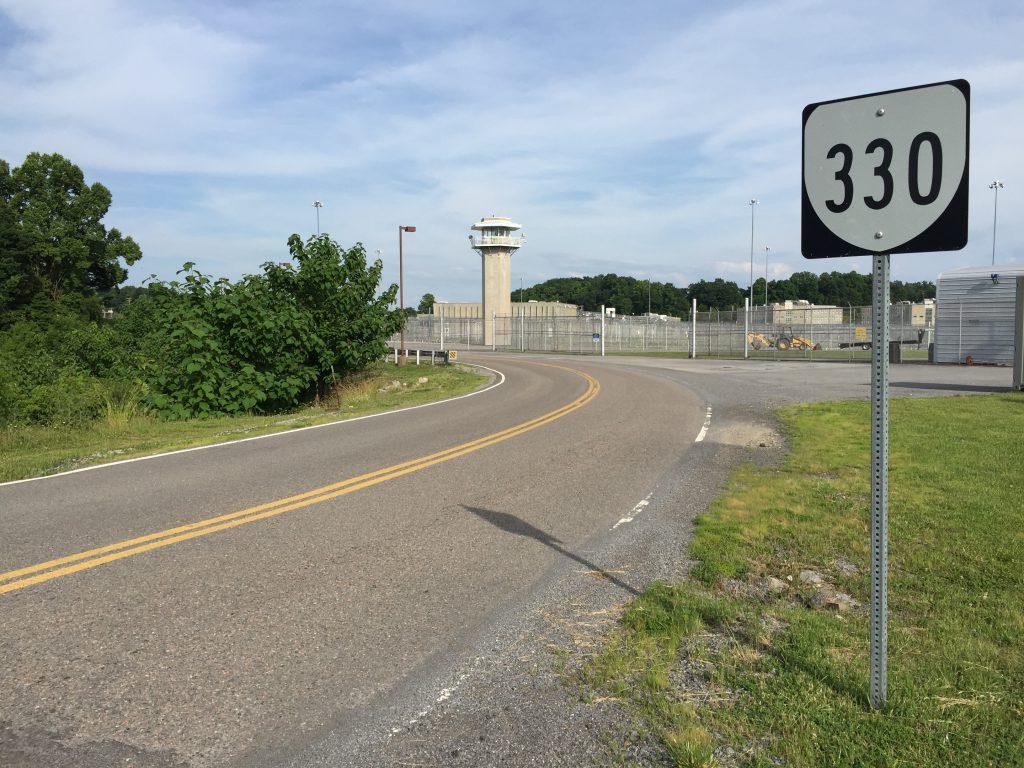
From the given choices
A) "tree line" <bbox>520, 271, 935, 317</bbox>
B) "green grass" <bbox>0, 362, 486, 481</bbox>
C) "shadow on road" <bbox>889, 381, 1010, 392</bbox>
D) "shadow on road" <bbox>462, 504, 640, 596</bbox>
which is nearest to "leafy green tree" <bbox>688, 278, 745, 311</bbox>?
"tree line" <bbox>520, 271, 935, 317</bbox>

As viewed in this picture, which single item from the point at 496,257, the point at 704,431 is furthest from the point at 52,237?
the point at 704,431

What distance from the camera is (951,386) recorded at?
2208cm

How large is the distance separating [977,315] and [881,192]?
37204mm

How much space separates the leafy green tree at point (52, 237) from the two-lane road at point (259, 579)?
163 ft

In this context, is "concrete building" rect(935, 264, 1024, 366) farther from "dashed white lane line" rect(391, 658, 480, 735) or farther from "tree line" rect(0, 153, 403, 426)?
"dashed white lane line" rect(391, 658, 480, 735)

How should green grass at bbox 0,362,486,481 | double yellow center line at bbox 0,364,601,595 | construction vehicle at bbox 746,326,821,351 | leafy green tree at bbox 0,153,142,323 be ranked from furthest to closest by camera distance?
construction vehicle at bbox 746,326,821,351
leafy green tree at bbox 0,153,142,323
green grass at bbox 0,362,486,481
double yellow center line at bbox 0,364,601,595

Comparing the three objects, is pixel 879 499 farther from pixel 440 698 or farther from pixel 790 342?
pixel 790 342

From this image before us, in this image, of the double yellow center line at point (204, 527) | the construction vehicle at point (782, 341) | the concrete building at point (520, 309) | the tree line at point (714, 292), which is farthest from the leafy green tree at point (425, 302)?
the double yellow center line at point (204, 527)

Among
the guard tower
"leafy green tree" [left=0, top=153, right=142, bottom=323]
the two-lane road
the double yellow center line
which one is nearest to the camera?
the two-lane road

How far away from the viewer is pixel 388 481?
8883mm

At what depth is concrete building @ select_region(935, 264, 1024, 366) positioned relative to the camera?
3350 cm

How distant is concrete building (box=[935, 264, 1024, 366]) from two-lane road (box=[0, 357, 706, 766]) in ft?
99.4

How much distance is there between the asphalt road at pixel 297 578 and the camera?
11.2 ft

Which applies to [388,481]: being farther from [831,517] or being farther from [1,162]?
[1,162]
